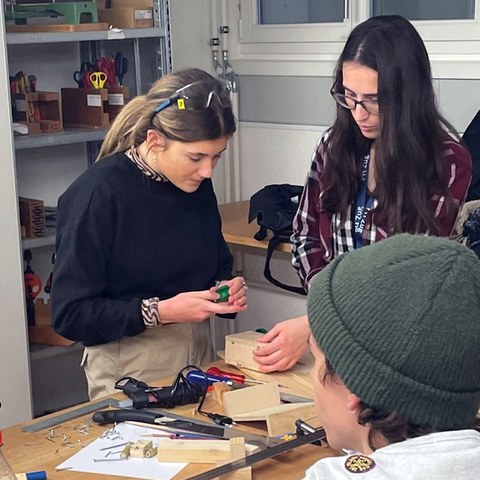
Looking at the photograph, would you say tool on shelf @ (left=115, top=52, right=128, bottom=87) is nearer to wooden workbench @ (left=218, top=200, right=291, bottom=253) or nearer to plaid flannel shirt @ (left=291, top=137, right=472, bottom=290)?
wooden workbench @ (left=218, top=200, right=291, bottom=253)

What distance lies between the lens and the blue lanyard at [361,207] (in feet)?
7.39

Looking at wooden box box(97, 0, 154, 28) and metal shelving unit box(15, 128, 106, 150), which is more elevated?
wooden box box(97, 0, 154, 28)

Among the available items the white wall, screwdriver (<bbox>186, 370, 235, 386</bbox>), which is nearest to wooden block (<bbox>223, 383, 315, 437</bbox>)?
screwdriver (<bbox>186, 370, 235, 386</bbox>)

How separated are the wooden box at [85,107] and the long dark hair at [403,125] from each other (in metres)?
1.36

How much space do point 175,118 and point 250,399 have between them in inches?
26.8

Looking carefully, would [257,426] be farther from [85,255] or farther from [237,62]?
[237,62]

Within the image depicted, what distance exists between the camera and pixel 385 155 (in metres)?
2.16

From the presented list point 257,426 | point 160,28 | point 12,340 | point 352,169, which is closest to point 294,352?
point 257,426

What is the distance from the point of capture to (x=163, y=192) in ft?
7.30

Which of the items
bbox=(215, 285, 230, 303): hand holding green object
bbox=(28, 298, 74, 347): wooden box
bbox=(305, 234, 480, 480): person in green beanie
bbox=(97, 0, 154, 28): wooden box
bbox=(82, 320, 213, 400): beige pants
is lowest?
bbox=(28, 298, 74, 347): wooden box

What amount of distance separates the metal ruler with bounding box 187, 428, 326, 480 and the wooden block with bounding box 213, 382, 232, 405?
251 mm

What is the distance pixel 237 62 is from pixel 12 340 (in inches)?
62.8

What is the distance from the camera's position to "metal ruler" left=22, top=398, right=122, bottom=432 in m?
1.80

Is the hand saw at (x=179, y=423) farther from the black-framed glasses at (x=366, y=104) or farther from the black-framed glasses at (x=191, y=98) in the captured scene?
the black-framed glasses at (x=366, y=104)
